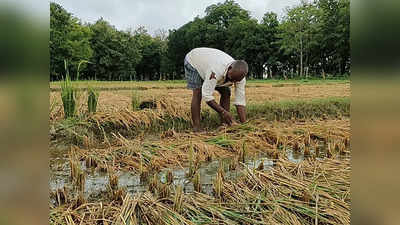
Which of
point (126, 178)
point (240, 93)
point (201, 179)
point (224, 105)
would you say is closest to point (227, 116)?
point (240, 93)

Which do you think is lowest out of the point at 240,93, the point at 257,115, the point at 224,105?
the point at 257,115

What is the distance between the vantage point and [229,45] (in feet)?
121

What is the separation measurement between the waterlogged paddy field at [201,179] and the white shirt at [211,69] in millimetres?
447

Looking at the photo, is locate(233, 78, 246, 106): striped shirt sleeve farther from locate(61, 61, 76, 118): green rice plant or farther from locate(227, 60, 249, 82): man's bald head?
locate(61, 61, 76, 118): green rice plant

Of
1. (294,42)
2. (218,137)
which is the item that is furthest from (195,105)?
(294,42)

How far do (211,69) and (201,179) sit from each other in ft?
5.20

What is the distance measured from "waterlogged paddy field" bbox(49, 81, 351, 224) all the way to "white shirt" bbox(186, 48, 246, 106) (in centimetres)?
45

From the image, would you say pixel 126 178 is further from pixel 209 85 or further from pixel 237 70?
pixel 237 70

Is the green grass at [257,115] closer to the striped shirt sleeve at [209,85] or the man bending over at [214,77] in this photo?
the man bending over at [214,77]

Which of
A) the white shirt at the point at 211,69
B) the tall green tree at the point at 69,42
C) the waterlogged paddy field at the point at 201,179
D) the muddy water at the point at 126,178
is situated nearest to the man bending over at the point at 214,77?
the white shirt at the point at 211,69

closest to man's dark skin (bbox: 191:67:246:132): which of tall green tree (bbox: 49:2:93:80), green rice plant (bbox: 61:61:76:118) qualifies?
green rice plant (bbox: 61:61:76:118)

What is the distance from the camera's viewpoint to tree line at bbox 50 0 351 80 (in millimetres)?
29875

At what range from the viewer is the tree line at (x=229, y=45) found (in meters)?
29.9
